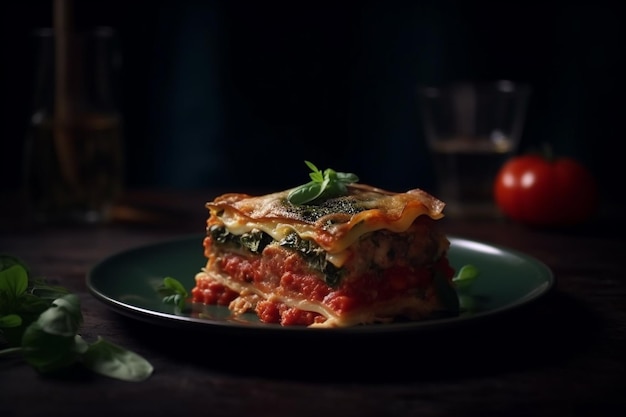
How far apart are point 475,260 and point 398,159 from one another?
2149 mm

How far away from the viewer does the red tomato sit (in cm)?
398

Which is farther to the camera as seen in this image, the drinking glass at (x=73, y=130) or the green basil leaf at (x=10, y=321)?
the drinking glass at (x=73, y=130)

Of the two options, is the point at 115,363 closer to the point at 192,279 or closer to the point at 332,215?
the point at 332,215

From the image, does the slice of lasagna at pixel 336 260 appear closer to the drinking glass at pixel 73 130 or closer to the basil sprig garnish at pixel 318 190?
the basil sprig garnish at pixel 318 190

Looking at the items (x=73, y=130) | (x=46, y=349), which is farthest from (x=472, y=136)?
(x=46, y=349)

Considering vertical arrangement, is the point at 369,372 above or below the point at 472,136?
below

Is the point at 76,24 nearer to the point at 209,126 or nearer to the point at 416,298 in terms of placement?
the point at 209,126

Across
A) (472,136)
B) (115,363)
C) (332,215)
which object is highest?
(332,215)

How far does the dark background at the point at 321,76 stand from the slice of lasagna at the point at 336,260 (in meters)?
2.38

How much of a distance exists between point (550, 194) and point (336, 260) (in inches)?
74.6

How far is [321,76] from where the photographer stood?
4.95 metres

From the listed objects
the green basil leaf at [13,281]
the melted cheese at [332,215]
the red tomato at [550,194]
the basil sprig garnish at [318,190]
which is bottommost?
the red tomato at [550,194]

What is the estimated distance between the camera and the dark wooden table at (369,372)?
1.89 meters

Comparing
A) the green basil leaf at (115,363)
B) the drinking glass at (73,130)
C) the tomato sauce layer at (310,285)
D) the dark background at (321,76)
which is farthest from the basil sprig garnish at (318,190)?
the dark background at (321,76)
